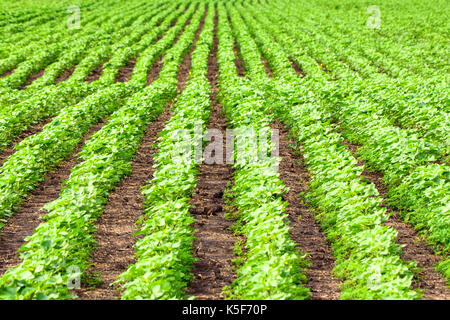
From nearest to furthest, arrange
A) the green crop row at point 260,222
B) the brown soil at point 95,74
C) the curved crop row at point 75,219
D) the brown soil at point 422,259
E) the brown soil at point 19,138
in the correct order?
the curved crop row at point 75,219 < the green crop row at point 260,222 < the brown soil at point 422,259 < the brown soil at point 19,138 < the brown soil at point 95,74

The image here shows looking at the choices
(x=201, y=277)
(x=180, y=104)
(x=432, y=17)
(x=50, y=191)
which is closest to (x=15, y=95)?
(x=180, y=104)

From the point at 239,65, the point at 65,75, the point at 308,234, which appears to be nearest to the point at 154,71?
the point at 65,75

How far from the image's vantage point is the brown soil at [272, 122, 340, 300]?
19.4 feet

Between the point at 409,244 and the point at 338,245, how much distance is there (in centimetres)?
107

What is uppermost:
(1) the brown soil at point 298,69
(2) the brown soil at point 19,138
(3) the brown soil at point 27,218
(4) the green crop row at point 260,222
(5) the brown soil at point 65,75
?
(1) the brown soil at point 298,69

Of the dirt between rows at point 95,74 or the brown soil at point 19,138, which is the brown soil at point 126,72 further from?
the brown soil at point 19,138

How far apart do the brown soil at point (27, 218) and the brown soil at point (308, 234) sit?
3807mm

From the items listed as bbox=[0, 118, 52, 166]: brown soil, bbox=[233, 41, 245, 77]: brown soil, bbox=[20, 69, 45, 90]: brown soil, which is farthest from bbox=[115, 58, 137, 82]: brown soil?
bbox=[0, 118, 52, 166]: brown soil

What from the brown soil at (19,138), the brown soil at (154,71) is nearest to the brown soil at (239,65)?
the brown soil at (154,71)

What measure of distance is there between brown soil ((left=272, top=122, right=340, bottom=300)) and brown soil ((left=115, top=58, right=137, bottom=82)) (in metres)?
9.65

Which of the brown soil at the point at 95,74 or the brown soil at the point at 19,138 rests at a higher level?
the brown soil at the point at 95,74

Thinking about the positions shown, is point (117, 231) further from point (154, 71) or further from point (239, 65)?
point (239, 65)

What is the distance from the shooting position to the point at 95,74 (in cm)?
1906

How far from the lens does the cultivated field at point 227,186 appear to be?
223 inches
